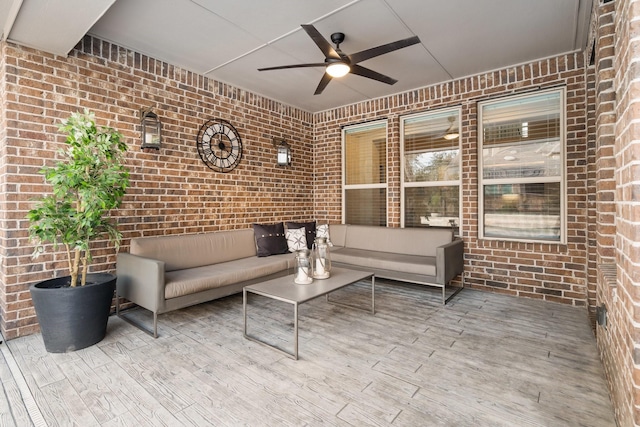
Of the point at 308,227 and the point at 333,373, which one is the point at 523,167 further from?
the point at 333,373

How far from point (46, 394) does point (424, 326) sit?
113 inches

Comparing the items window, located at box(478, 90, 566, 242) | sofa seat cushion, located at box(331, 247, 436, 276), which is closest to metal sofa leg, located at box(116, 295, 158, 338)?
sofa seat cushion, located at box(331, 247, 436, 276)

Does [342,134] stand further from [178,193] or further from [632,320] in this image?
[632,320]

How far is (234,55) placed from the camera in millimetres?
3559

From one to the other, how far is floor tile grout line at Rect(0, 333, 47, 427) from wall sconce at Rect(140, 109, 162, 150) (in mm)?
2159

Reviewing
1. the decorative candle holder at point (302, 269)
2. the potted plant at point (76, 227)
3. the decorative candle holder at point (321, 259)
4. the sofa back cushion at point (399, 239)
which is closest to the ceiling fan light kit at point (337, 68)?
the decorative candle holder at point (321, 259)

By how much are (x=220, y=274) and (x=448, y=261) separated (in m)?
2.54

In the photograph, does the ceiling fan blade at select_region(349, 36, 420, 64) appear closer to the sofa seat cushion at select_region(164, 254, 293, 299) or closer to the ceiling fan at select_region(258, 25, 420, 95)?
the ceiling fan at select_region(258, 25, 420, 95)

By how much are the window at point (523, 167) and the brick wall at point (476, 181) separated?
11 cm

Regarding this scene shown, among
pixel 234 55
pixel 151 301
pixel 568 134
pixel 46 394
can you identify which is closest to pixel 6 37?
pixel 234 55

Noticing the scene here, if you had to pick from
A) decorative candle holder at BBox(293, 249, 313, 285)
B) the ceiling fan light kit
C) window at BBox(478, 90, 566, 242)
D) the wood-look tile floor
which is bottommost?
the wood-look tile floor

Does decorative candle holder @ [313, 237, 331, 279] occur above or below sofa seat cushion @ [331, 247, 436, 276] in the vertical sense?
above

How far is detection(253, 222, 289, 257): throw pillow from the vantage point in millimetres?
4289

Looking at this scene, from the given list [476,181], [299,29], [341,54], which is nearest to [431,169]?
[476,181]
